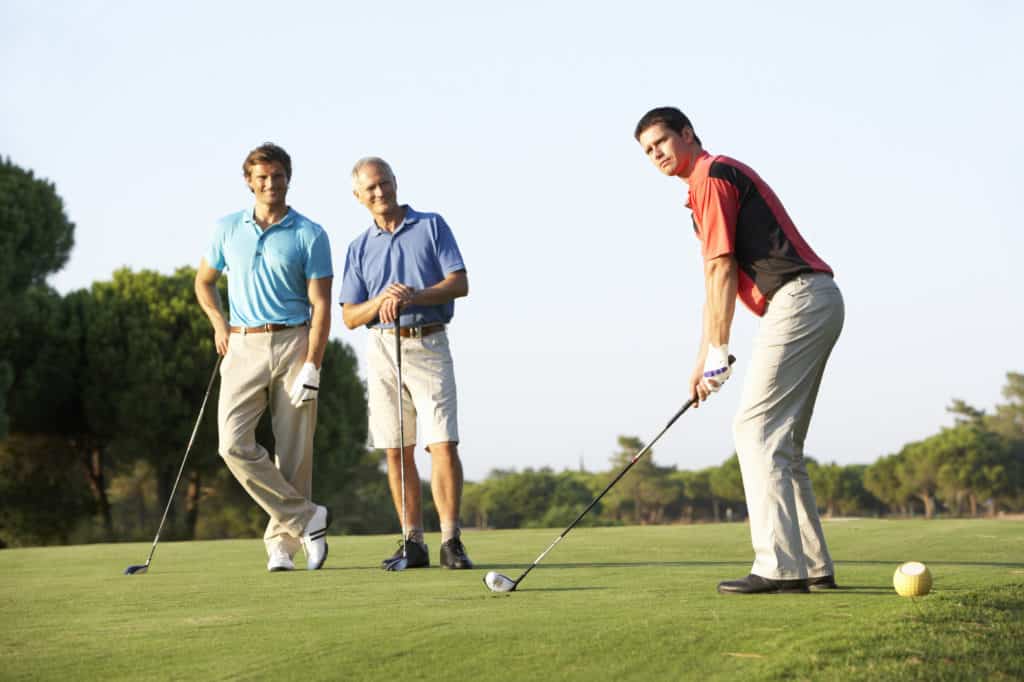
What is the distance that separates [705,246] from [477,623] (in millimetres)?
2097

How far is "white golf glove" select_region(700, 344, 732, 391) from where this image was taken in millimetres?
5605

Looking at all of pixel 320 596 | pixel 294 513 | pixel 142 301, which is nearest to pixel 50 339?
pixel 142 301

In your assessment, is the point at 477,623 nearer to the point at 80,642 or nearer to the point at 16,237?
the point at 80,642

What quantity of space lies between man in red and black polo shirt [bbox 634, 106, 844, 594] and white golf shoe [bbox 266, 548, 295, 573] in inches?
127

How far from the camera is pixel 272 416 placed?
26.1 ft

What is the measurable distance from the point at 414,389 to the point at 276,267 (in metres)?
1.20

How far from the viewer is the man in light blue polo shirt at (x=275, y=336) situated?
7.83 metres

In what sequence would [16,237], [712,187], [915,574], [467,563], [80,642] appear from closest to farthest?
[80,642], [915,574], [712,187], [467,563], [16,237]

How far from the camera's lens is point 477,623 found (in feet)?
15.1

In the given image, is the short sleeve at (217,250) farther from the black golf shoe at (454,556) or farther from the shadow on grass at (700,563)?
the shadow on grass at (700,563)

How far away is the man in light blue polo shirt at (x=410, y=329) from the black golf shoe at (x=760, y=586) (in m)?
2.48

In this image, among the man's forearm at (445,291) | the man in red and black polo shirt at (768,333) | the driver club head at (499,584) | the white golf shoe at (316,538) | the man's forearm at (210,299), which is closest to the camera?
the man in red and black polo shirt at (768,333)

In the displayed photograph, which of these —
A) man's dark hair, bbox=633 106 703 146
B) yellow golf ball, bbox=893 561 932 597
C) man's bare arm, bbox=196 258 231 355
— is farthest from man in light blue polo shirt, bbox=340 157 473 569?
yellow golf ball, bbox=893 561 932 597

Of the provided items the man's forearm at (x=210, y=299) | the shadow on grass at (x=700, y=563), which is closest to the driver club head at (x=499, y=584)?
the shadow on grass at (x=700, y=563)
